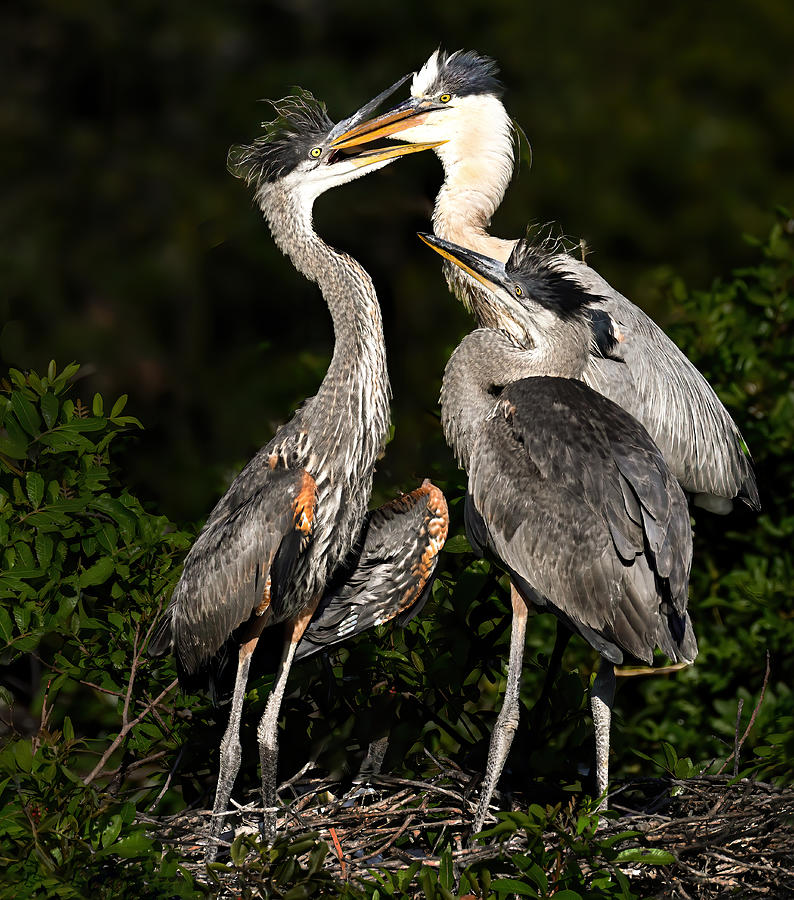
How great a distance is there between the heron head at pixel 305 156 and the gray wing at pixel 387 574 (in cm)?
105

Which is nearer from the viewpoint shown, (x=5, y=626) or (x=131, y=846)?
(x=131, y=846)

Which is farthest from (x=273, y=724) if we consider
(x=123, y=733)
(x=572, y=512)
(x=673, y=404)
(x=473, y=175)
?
(x=473, y=175)

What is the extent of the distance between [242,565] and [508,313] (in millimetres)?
1283

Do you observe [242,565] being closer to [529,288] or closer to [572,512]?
[572,512]

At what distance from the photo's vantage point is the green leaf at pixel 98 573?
3.86 m

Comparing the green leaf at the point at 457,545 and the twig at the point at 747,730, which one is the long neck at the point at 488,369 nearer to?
the green leaf at the point at 457,545

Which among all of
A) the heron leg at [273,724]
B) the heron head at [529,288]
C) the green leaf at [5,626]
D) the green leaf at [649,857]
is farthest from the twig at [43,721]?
the heron head at [529,288]

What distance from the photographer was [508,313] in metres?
Result: 4.45

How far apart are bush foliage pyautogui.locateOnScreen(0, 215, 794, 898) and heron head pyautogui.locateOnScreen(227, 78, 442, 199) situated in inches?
36.9

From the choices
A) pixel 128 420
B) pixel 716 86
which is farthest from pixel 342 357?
pixel 716 86

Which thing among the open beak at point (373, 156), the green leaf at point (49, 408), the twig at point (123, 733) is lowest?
the twig at point (123, 733)

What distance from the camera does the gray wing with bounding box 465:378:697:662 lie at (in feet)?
12.3

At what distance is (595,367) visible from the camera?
15.9 ft

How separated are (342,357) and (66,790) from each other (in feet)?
5.07
